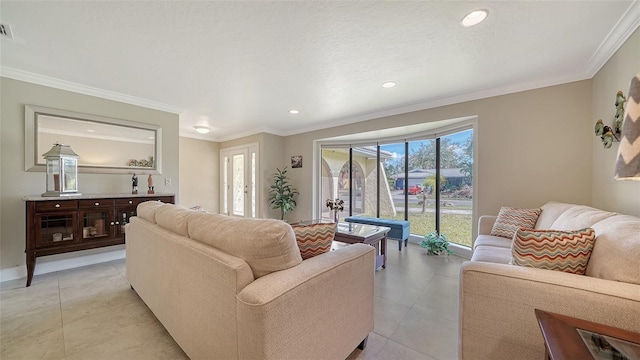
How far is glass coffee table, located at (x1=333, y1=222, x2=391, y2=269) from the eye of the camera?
2654 millimetres

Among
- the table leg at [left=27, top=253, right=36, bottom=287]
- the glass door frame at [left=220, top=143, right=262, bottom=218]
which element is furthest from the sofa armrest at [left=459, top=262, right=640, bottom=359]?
the glass door frame at [left=220, top=143, right=262, bottom=218]

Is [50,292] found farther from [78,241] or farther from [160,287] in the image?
[160,287]

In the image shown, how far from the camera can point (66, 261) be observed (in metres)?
2.95

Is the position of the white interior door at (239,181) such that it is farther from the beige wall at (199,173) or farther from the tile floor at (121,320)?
the tile floor at (121,320)

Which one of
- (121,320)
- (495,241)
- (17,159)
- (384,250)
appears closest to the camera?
(121,320)

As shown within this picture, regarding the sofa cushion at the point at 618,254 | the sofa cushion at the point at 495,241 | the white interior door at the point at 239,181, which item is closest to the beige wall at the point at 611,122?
the sofa cushion at the point at 495,241

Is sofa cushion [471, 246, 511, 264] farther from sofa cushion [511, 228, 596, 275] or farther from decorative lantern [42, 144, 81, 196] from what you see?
decorative lantern [42, 144, 81, 196]

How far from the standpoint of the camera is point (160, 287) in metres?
1.65

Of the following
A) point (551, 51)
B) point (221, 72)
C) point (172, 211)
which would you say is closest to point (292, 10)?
point (221, 72)

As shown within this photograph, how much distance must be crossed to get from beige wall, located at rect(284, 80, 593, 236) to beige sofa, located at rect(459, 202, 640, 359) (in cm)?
181

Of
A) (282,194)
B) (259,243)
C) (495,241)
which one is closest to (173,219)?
(259,243)

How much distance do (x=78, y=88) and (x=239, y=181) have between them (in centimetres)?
340

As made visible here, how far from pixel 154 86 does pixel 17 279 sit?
269cm

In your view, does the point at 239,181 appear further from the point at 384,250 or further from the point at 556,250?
the point at 556,250
